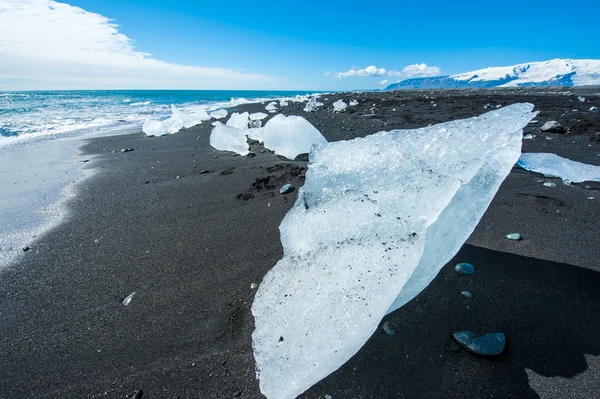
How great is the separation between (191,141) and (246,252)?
6170 millimetres

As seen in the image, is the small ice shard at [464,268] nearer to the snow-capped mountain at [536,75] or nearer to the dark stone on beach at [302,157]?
the dark stone on beach at [302,157]

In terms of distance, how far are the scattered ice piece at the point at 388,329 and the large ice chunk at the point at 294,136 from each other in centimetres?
373

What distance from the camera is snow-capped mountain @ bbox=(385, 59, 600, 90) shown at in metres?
87.9

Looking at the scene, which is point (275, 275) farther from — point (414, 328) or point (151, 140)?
point (151, 140)

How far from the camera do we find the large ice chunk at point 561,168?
3451 millimetres

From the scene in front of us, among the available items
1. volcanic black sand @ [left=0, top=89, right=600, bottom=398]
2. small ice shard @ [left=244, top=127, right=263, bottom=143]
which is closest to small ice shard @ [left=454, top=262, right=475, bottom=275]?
volcanic black sand @ [left=0, top=89, right=600, bottom=398]

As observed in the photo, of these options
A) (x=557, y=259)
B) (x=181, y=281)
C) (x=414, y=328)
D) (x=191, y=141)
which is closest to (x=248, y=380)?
(x=414, y=328)

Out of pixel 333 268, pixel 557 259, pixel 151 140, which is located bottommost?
pixel 151 140

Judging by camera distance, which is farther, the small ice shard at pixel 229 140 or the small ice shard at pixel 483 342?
the small ice shard at pixel 229 140

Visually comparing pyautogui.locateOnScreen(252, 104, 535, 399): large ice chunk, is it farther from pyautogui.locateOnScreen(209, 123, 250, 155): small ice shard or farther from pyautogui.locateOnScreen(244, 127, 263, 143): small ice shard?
pyautogui.locateOnScreen(244, 127, 263, 143): small ice shard

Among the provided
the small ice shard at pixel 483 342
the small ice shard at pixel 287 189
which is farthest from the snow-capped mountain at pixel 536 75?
the small ice shard at pixel 483 342

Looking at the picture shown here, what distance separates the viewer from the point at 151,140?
28.6 ft

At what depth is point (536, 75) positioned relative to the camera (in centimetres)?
11938

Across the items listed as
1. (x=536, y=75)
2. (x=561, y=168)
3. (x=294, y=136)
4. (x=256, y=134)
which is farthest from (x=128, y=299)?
(x=536, y=75)
